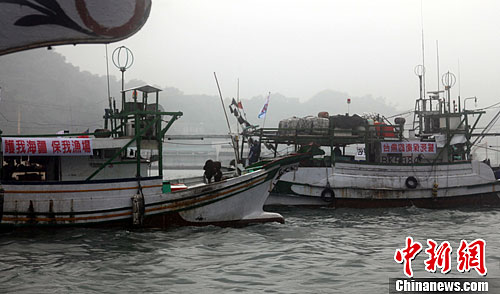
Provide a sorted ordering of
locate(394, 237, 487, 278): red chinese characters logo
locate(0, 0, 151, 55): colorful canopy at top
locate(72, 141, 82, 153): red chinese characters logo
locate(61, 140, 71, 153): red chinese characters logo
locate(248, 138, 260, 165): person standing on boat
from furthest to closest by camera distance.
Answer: locate(248, 138, 260, 165): person standing on boat < locate(72, 141, 82, 153): red chinese characters logo < locate(61, 140, 71, 153): red chinese characters logo < locate(394, 237, 487, 278): red chinese characters logo < locate(0, 0, 151, 55): colorful canopy at top

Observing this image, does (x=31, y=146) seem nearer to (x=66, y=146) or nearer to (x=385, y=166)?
(x=66, y=146)

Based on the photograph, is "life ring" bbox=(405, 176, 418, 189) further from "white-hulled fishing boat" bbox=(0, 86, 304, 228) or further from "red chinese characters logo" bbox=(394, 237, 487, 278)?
"red chinese characters logo" bbox=(394, 237, 487, 278)

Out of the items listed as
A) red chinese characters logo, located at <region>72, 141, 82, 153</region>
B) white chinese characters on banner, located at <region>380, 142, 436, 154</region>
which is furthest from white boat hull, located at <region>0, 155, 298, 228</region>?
white chinese characters on banner, located at <region>380, 142, 436, 154</region>

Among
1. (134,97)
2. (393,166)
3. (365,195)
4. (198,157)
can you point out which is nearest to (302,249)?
(134,97)

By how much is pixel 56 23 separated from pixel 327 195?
19832mm

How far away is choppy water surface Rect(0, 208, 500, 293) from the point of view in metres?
7.82

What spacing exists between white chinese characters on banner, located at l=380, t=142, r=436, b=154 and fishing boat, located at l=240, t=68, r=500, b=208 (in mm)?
57

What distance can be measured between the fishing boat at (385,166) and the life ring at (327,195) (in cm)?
5

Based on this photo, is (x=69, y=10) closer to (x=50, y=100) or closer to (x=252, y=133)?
(x=252, y=133)

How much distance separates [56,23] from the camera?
283 cm

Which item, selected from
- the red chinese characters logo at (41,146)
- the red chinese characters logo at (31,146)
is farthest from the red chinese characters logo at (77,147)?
the red chinese characters logo at (31,146)

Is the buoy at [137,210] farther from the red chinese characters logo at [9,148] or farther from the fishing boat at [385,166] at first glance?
the fishing boat at [385,166]

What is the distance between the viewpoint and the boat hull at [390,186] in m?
21.6

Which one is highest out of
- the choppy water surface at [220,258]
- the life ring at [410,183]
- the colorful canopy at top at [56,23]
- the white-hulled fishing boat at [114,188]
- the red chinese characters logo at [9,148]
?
the colorful canopy at top at [56,23]
